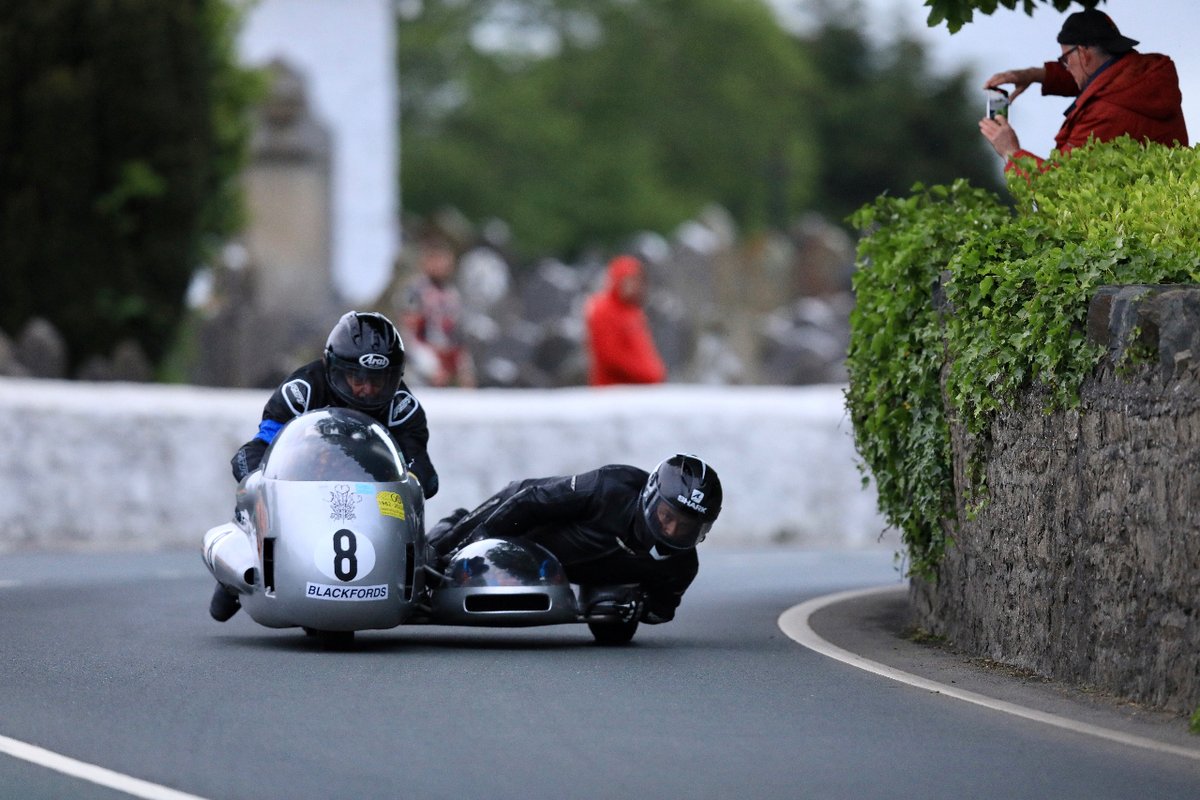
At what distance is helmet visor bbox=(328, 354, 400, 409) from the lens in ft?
38.8

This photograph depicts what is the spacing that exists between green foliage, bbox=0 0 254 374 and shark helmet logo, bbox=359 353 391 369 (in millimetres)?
13197

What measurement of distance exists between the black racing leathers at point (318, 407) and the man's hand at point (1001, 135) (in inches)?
125

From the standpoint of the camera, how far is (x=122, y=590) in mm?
15430

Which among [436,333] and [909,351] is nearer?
[909,351]

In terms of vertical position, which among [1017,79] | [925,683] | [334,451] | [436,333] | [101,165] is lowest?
[925,683]

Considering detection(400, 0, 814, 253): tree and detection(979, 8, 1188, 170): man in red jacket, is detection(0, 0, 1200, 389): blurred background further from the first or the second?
detection(400, 0, 814, 253): tree

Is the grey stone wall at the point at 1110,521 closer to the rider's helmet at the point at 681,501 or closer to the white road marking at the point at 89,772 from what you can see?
the rider's helmet at the point at 681,501

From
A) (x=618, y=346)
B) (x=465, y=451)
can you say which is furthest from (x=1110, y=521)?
(x=618, y=346)

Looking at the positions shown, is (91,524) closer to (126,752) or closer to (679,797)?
(126,752)

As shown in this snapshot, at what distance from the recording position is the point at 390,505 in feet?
37.4

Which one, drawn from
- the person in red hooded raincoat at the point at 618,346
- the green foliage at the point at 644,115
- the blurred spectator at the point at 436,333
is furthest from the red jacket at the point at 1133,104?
the green foliage at the point at 644,115

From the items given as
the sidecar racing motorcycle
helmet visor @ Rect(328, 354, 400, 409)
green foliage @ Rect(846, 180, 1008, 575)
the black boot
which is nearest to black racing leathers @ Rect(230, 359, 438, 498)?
helmet visor @ Rect(328, 354, 400, 409)

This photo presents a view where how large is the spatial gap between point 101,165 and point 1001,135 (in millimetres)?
14154

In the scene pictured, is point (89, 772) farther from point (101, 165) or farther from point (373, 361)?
point (101, 165)
